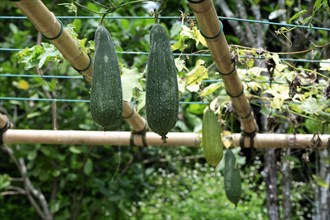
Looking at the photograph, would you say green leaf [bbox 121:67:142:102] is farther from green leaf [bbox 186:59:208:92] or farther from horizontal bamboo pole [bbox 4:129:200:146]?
horizontal bamboo pole [bbox 4:129:200:146]

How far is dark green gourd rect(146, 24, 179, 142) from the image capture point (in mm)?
1399

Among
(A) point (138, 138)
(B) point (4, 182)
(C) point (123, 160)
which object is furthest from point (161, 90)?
(C) point (123, 160)

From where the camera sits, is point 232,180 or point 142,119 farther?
point 142,119

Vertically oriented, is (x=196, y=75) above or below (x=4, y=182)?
above

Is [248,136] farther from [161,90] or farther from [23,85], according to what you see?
[23,85]

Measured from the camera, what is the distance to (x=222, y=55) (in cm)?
201

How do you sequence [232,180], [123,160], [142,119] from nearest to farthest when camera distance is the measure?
[232,180]
[142,119]
[123,160]

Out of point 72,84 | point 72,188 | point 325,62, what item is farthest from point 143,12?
point 325,62

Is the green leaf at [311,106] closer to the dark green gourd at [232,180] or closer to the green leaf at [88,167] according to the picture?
the dark green gourd at [232,180]

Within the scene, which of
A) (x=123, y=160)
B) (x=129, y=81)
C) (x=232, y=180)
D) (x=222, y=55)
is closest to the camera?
(x=222, y=55)

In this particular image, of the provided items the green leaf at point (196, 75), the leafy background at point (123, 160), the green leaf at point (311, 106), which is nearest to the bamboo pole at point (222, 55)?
the green leaf at point (196, 75)

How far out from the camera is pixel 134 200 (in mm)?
4293

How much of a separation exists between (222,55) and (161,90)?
2.15 ft

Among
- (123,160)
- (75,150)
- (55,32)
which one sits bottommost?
(123,160)
